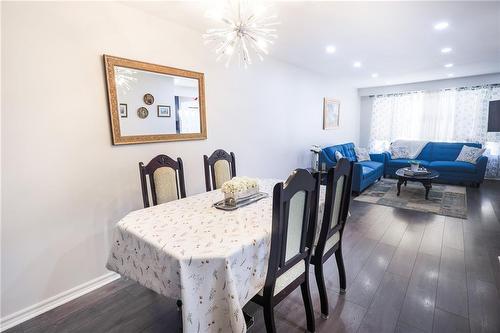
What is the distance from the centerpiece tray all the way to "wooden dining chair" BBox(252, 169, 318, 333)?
1.69 feet

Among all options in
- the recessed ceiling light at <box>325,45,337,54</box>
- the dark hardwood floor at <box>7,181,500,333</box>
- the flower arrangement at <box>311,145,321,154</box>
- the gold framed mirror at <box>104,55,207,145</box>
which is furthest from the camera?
the flower arrangement at <box>311,145,321,154</box>

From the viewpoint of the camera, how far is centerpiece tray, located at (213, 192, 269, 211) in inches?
68.5

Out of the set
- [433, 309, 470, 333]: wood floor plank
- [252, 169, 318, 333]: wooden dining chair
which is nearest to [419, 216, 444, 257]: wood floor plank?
[433, 309, 470, 333]: wood floor plank

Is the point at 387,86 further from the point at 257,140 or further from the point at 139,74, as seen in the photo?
the point at 139,74

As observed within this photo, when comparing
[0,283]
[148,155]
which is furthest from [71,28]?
[0,283]

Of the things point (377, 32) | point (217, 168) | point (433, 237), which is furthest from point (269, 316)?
point (377, 32)

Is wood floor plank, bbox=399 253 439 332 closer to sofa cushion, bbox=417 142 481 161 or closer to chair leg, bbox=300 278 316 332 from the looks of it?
chair leg, bbox=300 278 316 332

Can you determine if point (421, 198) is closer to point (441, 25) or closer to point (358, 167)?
point (358, 167)

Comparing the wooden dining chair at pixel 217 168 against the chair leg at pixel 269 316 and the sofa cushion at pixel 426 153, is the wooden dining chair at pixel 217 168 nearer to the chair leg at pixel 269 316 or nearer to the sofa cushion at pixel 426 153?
the chair leg at pixel 269 316

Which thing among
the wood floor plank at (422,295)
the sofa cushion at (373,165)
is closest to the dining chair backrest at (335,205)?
the wood floor plank at (422,295)

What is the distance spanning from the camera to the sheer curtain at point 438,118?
5.59 meters

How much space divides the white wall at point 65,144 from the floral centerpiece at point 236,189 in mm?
1017

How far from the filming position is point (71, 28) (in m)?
1.85

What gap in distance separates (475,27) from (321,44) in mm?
1628
